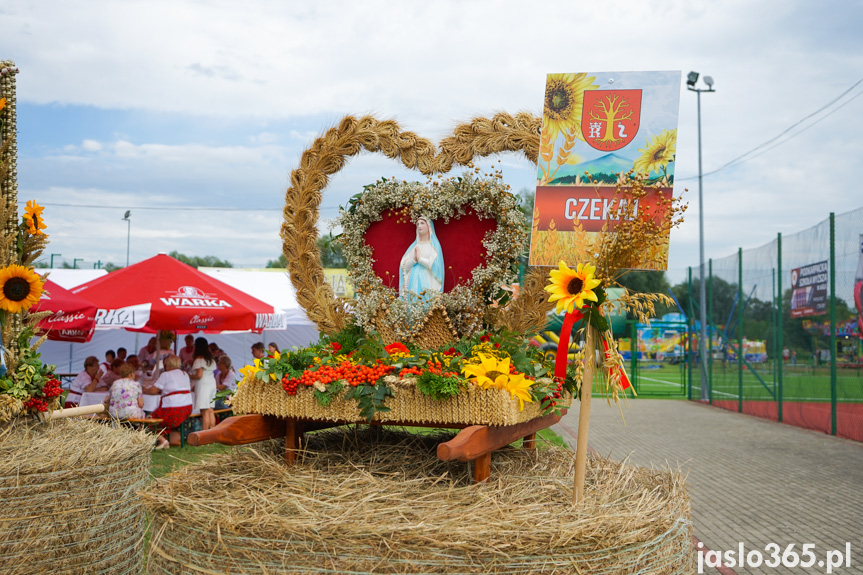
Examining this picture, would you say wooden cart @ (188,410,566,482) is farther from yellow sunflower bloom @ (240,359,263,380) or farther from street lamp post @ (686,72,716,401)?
street lamp post @ (686,72,716,401)

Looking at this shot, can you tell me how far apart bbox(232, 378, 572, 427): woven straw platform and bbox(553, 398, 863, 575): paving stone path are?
95 centimetres

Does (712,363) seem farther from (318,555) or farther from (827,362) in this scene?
(318,555)

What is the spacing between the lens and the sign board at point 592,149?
3.81 m

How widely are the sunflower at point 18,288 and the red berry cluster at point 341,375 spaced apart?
2001 millimetres

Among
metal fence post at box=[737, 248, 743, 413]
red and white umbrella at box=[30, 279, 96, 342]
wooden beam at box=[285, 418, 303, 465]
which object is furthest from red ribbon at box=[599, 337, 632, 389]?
metal fence post at box=[737, 248, 743, 413]

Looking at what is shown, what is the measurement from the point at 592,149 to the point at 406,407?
1.69 m

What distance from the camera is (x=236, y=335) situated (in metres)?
18.9

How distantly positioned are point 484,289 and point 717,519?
444cm

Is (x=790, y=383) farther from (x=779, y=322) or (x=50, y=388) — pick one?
(x=50, y=388)

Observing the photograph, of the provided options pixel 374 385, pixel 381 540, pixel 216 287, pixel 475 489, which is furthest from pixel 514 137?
pixel 216 287

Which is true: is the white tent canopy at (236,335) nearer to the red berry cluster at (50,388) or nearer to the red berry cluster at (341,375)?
the red berry cluster at (50,388)

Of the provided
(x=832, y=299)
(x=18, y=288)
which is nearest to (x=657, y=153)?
(x=18, y=288)

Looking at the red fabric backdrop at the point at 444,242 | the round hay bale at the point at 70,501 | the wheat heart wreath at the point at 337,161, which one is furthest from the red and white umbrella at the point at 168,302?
the red fabric backdrop at the point at 444,242

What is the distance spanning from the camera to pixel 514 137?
439 cm
